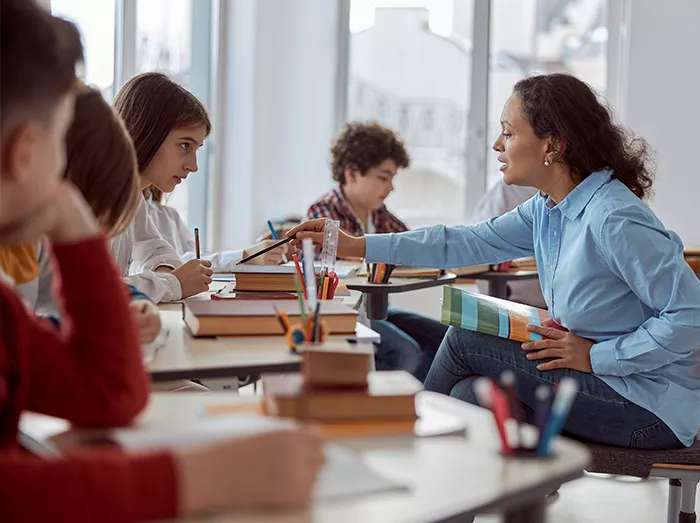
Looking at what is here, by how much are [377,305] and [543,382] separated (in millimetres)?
1024

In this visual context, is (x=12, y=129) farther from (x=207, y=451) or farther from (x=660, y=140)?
(x=660, y=140)

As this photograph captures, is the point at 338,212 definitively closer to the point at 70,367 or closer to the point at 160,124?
the point at 160,124

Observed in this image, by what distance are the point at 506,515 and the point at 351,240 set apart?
1649 millimetres

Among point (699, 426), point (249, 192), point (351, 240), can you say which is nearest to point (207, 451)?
point (699, 426)

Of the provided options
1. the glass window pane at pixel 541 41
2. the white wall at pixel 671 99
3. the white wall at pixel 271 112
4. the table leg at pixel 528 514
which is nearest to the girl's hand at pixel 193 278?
the table leg at pixel 528 514

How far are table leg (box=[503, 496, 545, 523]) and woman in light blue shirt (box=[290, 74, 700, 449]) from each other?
982 millimetres

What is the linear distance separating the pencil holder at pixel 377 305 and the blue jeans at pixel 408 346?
212 millimetres

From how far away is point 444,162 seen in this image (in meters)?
5.86

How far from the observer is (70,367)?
1060 millimetres

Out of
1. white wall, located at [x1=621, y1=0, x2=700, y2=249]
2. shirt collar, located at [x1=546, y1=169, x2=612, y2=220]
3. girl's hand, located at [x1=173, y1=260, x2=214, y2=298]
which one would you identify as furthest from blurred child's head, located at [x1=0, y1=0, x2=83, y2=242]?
white wall, located at [x1=621, y1=0, x2=700, y2=249]

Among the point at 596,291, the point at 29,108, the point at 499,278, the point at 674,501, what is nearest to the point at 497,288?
the point at 499,278

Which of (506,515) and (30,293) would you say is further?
(30,293)

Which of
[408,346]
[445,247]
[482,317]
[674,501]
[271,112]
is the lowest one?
[674,501]

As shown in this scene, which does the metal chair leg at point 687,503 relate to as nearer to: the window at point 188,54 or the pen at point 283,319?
the pen at point 283,319
